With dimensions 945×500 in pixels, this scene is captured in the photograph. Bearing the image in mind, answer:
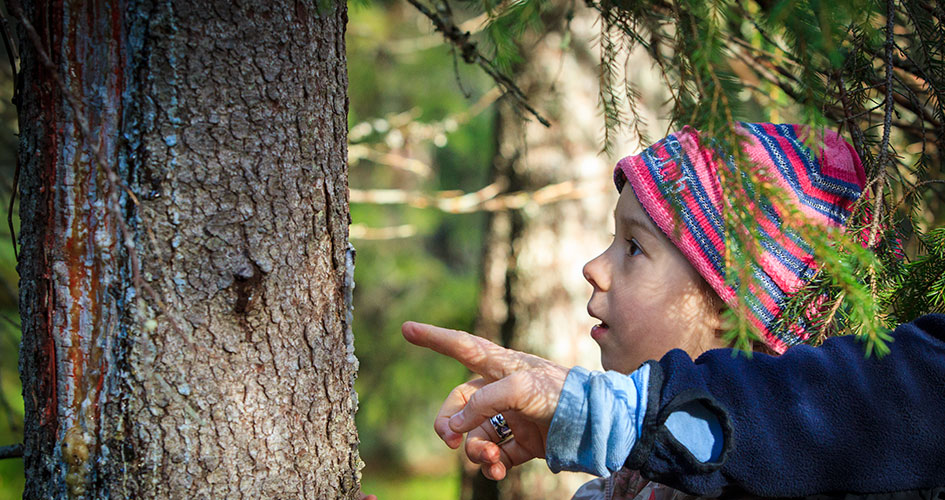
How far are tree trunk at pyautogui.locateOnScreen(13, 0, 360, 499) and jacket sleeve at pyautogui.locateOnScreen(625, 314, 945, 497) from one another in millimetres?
704

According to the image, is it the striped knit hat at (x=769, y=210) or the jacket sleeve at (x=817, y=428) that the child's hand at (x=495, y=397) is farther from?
the striped knit hat at (x=769, y=210)

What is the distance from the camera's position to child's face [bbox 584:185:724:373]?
1.52 m

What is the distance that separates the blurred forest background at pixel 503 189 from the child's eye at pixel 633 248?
24 cm

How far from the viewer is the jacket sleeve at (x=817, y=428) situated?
1066 millimetres

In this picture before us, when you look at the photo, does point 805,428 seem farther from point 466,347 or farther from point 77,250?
point 77,250

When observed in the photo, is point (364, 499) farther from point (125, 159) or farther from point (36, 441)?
point (125, 159)

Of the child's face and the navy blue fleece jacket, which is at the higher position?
the child's face

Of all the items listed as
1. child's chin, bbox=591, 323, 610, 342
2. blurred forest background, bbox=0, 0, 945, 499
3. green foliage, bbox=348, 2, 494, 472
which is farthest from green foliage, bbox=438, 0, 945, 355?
green foliage, bbox=348, 2, 494, 472

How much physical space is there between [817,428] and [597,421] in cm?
38

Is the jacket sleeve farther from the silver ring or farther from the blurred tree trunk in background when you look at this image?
the blurred tree trunk in background

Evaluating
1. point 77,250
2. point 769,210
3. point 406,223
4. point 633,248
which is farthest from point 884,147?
point 406,223

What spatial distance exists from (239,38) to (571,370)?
2.82 ft

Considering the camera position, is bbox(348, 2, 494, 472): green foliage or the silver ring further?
bbox(348, 2, 494, 472): green foliage

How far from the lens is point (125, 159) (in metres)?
1.09
